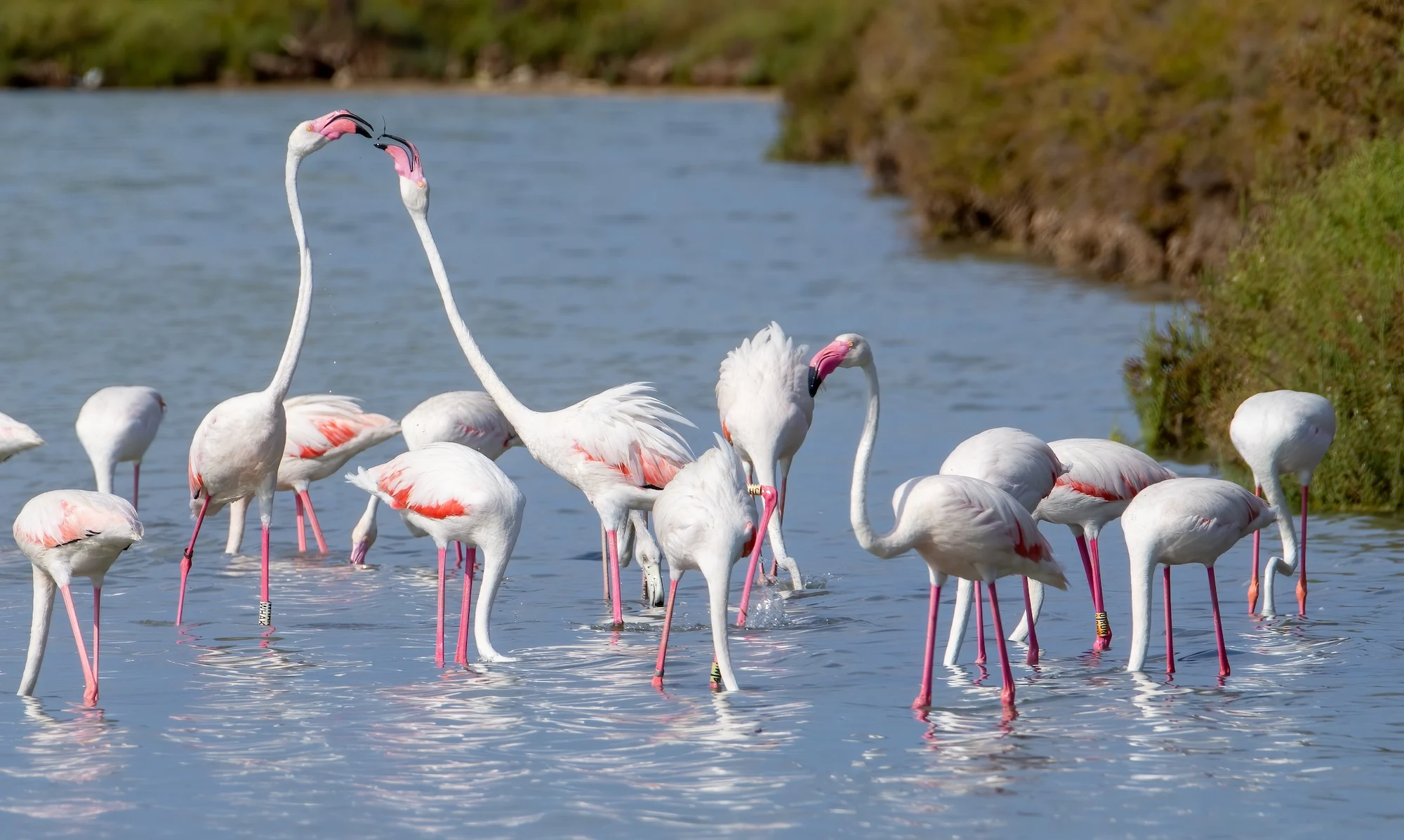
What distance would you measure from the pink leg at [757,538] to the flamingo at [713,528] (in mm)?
47

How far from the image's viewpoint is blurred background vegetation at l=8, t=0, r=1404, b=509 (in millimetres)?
11047

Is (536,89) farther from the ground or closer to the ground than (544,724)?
farther from the ground

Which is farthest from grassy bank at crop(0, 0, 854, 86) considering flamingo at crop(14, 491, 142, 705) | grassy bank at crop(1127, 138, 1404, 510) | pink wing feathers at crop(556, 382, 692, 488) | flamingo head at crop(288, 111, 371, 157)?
flamingo at crop(14, 491, 142, 705)

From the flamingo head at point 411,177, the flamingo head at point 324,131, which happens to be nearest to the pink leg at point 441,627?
the flamingo head at point 411,177

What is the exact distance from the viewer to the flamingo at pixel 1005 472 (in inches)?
307

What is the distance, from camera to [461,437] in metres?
10.1

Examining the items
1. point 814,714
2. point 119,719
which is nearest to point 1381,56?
point 814,714

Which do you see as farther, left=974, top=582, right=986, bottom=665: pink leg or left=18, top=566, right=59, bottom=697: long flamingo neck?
left=974, top=582, right=986, bottom=665: pink leg

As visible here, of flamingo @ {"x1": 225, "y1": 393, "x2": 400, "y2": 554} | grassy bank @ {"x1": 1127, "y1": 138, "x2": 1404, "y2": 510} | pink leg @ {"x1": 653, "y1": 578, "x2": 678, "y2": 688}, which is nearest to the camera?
pink leg @ {"x1": 653, "y1": 578, "x2": 678, "y2": 688}

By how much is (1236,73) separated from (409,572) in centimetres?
1179

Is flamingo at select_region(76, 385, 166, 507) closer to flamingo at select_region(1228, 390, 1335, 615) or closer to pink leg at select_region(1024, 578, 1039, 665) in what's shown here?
pink leg at select_region(1024, 578, 1039, 665)

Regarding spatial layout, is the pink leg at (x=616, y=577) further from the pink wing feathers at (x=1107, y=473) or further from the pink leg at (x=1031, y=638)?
the pink wing feathers at (x=1107, y=473)

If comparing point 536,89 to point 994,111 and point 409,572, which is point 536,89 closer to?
point 994,111

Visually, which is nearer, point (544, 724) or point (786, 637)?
point (544, 724)
